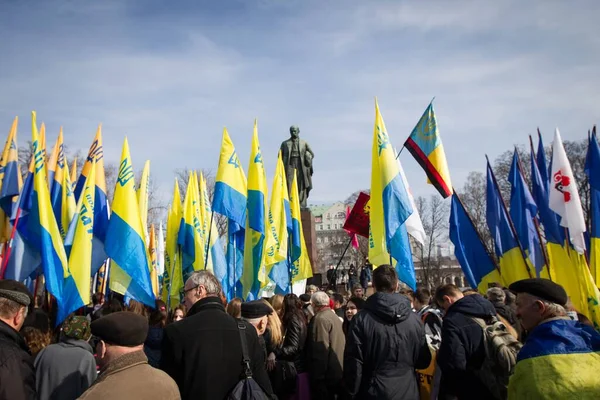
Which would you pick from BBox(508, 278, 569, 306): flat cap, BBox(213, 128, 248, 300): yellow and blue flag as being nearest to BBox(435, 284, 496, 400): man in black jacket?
BBox(508, 278, 569, 306): flat cap

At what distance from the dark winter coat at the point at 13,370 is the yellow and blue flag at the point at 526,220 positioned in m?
10.1

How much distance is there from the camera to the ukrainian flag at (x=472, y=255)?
33.2ft

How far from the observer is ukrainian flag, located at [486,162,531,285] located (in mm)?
10250

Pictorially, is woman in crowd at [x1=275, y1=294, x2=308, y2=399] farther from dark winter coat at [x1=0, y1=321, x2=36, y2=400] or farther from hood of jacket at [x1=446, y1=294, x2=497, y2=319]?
dark winter coat at [x1=0, y1=321, x2=36, y2=400]

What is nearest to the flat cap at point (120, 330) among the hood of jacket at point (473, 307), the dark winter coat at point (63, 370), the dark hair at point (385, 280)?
the dark winter coat at point (63, 370)

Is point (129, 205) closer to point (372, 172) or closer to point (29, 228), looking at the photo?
point (29, 228)

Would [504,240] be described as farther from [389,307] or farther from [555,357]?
[555,357]

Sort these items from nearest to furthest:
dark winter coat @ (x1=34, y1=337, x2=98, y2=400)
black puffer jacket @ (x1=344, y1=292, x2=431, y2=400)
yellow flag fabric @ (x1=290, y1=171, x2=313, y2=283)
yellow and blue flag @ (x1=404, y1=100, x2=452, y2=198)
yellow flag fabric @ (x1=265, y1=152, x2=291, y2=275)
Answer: dark winter coat @ (x1=34, y1=337, x2=98, y2=400)
black puffer jacket @ (x1=344, y1=292, x2=431, y2=400)
yellow and blue flag @ (x1=404, y1=100, x2=452, y2=198)
yellow flag fabric @ (x1=265, y1=152, x2=291, y2=275)
yellow flag fabric @ (x1=290, y1=171, x2=313, y2=283)

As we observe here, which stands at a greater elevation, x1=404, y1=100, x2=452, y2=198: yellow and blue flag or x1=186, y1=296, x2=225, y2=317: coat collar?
x1=404, y1=100, x2=452, y2=198: yellow and blue flag

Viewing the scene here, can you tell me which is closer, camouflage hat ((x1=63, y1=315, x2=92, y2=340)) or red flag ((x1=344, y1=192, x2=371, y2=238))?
camouflage hat ((x1=63, y1=315, x2=92, y2=340))

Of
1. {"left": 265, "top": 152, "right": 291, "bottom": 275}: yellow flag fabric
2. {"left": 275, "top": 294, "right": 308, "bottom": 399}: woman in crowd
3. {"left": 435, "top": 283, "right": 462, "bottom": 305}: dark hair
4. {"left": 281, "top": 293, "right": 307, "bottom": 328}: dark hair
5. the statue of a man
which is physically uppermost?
the statue of a man

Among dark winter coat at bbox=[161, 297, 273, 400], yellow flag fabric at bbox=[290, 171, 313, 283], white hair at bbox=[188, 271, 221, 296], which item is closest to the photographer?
dark winter coat at bbox=[161, 297, 273, 400]

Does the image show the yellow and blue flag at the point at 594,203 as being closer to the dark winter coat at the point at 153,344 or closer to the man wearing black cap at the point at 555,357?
the man wearing black cap at the point at 555,357

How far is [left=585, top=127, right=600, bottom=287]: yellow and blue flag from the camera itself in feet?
33.2
